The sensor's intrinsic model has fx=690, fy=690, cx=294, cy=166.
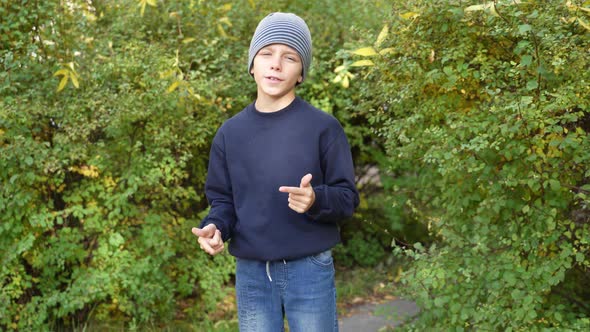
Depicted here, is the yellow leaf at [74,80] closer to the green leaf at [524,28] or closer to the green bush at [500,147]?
the green bush at [500,147]

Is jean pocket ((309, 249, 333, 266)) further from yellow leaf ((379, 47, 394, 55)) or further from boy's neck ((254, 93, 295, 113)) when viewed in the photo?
yellow leaf ((379, 47, 394, 55))

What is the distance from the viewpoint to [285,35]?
2.48 metres

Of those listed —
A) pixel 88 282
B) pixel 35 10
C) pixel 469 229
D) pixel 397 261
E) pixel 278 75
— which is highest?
pixel 35 10

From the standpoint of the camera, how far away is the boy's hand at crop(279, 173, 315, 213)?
7.16 ft

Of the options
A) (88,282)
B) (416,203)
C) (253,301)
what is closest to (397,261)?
(416,203)

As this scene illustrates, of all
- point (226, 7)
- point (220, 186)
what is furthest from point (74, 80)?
point (220, 186)

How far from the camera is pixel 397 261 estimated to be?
6242 mm

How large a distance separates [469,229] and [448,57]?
36.4 inches

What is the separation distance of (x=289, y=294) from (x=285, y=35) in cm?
92

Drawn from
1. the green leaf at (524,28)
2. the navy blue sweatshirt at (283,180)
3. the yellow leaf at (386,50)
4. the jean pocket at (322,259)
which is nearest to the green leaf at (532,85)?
the green leaf at (524,28)

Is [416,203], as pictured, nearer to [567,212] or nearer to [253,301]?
[567,212]

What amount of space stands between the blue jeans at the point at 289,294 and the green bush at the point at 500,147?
93cm

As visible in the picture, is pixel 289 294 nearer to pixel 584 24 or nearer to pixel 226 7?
pixel 584 24

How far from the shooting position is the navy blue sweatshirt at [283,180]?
2.41 metres
